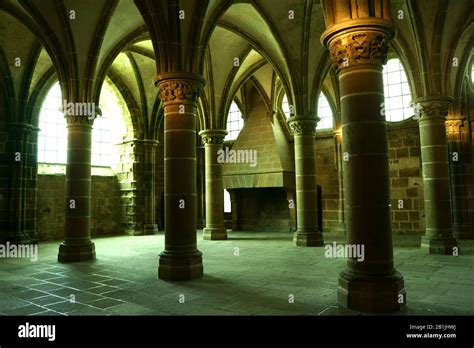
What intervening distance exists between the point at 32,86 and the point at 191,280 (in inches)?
381

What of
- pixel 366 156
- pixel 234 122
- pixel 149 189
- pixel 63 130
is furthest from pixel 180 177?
pixel 234 122

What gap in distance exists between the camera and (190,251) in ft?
20.5

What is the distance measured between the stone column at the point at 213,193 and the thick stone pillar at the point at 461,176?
288 inches

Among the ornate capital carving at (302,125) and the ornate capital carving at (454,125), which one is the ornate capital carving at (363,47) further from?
the ornate capital carving at (454,125)

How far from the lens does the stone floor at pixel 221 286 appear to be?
4270mm

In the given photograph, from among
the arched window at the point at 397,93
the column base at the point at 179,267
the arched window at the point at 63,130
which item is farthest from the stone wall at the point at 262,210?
the column base at the point at 179,267

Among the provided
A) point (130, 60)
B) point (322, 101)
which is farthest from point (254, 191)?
point (130, 60)

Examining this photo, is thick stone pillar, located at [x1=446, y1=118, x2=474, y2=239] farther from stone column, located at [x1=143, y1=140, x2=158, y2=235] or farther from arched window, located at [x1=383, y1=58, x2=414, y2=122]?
stone column, located at [x1=143, y1=140, x2=158, y2=235]

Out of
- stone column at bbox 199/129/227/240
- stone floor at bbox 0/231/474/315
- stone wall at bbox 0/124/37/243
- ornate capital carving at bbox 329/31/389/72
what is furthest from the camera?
stone column at bbox 199/129/227/240

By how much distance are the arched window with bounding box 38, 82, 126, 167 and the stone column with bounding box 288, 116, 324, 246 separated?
7.83 meters

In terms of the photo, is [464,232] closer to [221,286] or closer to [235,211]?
[235,211]

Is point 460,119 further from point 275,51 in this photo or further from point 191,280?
point 191,280

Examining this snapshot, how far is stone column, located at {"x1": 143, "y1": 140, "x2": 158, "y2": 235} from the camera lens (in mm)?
15422

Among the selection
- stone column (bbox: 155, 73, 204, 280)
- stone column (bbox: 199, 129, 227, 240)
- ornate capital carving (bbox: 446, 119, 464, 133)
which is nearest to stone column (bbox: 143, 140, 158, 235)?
stone column (bbox: 199, 129, 227, 240)
